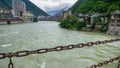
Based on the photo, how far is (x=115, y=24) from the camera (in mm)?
33375

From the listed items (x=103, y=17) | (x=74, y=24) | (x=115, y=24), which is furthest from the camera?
(x=74, y=24)

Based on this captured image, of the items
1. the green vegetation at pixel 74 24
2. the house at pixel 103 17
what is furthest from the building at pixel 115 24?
the green vegetation at pixel 74 24

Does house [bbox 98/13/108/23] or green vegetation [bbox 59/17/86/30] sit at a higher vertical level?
house [bbox 98/13/108/23]

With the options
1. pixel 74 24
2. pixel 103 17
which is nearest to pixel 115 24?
pixel 103 17

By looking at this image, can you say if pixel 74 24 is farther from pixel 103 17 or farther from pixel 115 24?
pixel 115 24

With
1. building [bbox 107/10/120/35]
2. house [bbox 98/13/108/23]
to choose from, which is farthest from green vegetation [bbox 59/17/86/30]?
building [bbox 107/10/120/35]

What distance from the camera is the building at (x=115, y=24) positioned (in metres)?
32.2

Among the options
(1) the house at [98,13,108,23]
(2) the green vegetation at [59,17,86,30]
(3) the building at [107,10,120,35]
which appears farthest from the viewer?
(2) the green vegetation at [59,17,86,30]

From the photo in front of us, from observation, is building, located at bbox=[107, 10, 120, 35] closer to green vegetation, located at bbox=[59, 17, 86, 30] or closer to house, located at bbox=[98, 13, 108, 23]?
house, located at bbox=[98, 13, 108, 23]

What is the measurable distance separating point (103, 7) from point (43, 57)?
33497 millimetres

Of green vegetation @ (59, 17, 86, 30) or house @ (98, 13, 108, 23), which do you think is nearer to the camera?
house @ (98, 13, 108, 23)

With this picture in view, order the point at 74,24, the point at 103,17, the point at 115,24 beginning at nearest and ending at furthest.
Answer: the point at 115,24, the point at 103,17, the point at 74,24

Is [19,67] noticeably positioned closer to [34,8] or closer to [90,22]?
[90,22]

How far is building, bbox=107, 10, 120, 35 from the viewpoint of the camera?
3216cm
